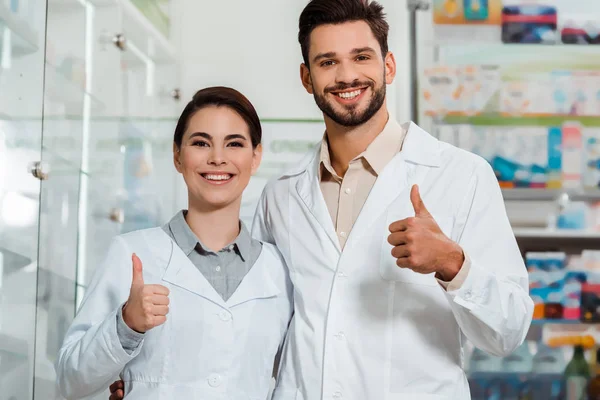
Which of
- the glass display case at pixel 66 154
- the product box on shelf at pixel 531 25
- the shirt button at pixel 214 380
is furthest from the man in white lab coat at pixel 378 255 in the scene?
the product box on shelf at pixel 531 25

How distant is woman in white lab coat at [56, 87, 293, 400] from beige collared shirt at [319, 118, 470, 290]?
0.20 meters

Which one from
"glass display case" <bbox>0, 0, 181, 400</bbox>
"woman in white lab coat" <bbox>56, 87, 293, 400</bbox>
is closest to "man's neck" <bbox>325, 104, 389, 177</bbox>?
"woman in white lab coat" <bbox>56, 87, 293, 400</bbox>

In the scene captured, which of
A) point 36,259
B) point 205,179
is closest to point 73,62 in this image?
point 36,259

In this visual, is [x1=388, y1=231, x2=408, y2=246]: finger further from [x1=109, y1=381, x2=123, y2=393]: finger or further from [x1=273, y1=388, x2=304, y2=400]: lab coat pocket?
[x1=109, y1=381, x2=123, y2=393]: finger

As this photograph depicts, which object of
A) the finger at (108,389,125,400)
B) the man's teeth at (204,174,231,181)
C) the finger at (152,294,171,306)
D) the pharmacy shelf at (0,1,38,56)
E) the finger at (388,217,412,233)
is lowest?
the finger at (108,389,125,400)

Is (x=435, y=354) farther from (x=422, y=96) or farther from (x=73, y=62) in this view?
(x=422, y=96)

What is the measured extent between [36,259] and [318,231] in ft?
2.76

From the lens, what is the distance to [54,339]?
236 cm

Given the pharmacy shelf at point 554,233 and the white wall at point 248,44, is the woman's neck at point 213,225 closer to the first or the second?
the white wall at point 248,44

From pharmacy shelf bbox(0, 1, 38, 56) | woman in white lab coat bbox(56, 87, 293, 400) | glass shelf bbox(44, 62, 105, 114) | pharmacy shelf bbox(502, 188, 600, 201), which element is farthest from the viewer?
pharmacy shelf bbox(502, 188, 600, 201)

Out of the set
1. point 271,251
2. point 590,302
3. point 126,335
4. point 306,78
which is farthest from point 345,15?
point 590,302

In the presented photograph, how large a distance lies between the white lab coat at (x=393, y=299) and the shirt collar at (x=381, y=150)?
1.9 inches

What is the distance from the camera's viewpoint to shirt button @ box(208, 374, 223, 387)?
163cm

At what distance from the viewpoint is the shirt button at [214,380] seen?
5.36 feet
